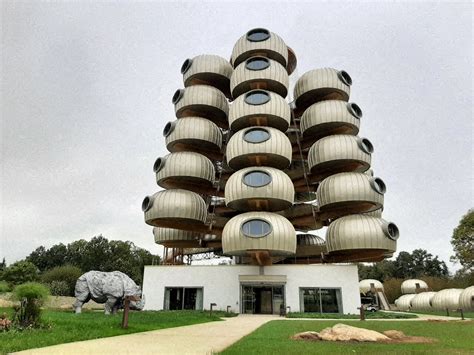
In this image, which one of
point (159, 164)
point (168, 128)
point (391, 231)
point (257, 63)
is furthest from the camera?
point (168, 128)

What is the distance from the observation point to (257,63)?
41.1 metres

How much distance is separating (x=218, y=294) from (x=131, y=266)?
37.4 metres

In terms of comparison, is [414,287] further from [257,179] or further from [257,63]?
[257,63]

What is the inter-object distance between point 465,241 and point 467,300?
14.3 meters

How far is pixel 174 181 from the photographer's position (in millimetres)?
40219

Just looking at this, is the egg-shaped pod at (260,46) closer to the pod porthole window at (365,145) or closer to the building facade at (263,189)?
the building facade at (263,189)

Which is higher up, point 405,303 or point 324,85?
point 324,85

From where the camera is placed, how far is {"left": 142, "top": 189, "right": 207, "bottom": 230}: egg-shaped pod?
3656 centimetres

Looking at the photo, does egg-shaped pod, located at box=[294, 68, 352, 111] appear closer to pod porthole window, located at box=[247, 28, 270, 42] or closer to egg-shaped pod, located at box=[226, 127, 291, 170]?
pod porthole window, located at box=[247, 28, 270, 42]

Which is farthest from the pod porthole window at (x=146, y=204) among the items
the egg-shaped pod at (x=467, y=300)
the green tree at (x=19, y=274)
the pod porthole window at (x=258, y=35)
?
→ the egg-shaped pod at (x=467, y=300)

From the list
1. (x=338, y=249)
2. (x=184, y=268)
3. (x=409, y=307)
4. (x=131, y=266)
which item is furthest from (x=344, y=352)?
(x=131, y=266)

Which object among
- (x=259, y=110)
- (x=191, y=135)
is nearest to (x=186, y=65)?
(x=191, y=135)

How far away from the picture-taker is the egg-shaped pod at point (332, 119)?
39781mm

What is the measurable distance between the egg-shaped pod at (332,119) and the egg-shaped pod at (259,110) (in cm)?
324
